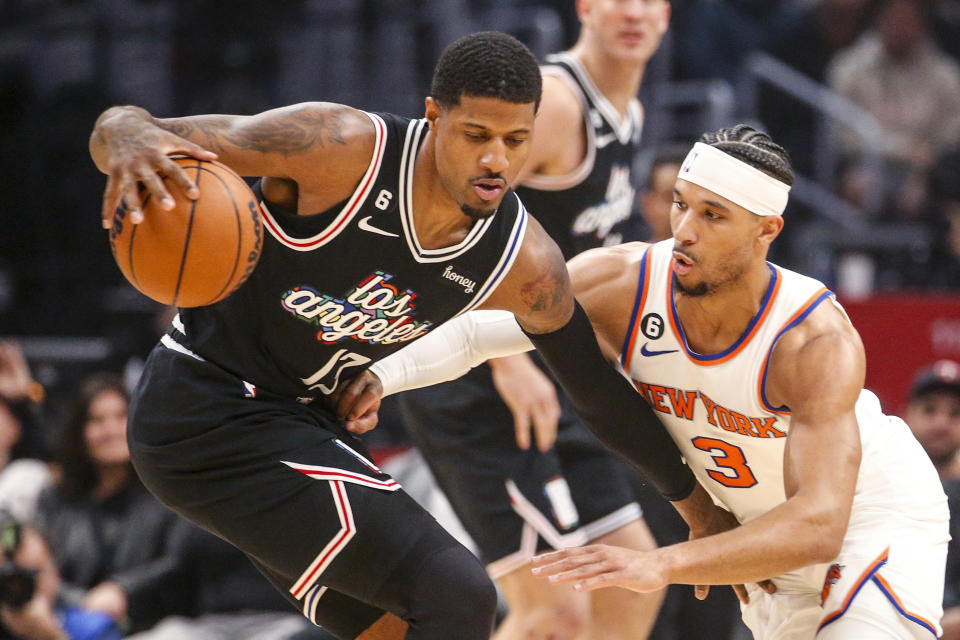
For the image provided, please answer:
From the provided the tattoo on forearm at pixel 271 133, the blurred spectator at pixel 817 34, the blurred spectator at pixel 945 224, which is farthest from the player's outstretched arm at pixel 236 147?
the blurred spectator at pixel 817 34

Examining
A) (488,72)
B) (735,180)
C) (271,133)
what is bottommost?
(735,180)

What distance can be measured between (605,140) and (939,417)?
236 centimetres

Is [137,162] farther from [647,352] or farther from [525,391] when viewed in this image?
[525,391]

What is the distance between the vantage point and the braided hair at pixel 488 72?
333 centimetres

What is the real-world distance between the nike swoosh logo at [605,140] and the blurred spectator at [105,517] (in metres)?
3.06

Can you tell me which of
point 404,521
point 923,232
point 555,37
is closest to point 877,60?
point 923,232

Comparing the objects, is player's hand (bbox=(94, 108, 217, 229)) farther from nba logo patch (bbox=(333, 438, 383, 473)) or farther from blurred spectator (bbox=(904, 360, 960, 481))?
blurred spectator (bbox=(904, 360, 960, 481))

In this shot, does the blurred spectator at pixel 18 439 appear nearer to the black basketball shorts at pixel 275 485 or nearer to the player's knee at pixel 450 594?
the black basketball shorts at pixel 275 485

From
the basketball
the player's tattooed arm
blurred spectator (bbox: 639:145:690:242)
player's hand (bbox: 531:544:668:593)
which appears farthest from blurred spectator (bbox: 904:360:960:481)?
the basketball

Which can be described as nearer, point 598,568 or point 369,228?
point 598,568

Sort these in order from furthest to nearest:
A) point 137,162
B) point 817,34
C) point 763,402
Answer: point 817,34, point 763,402, point 137,162

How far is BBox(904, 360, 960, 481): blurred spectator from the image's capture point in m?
6.12

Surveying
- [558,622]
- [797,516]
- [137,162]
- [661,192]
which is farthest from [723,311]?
[661,192]

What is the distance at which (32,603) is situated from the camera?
6.17m
